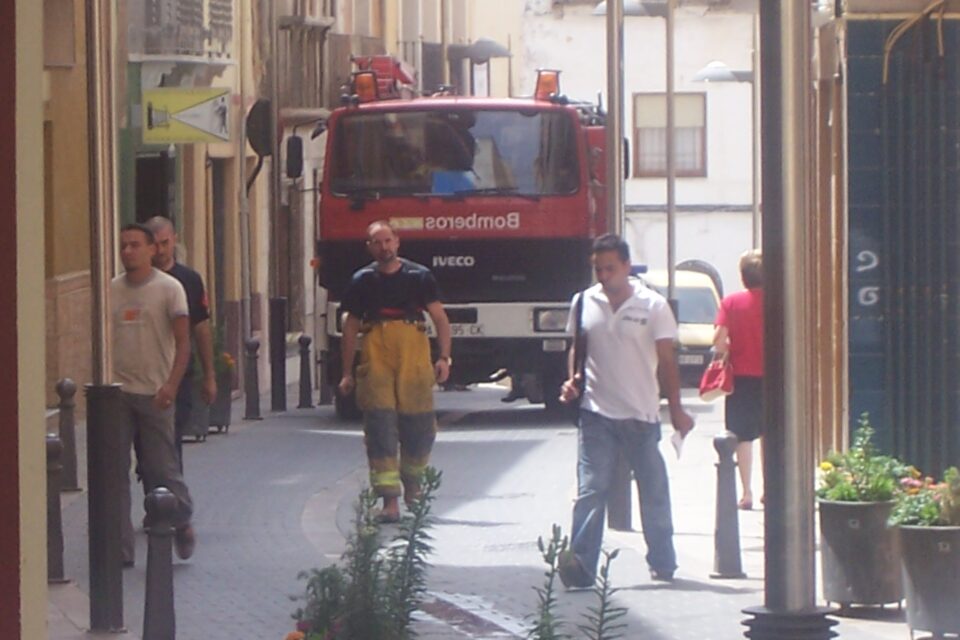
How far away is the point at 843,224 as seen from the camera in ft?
46.5

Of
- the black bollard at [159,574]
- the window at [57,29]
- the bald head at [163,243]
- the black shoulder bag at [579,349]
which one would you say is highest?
the window at [57,29]

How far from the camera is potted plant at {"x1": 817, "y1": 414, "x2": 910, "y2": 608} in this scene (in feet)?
33.2

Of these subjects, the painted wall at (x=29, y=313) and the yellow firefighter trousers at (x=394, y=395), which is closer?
the painted wall at (x=29, y=313)

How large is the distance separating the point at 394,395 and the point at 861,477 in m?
4.25

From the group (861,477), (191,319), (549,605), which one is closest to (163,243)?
(191,319)

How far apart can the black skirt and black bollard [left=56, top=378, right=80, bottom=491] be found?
4.09m

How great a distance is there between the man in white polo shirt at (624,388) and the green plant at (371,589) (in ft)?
12.6

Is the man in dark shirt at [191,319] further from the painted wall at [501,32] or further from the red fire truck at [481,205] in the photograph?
the painted wall at [501,32]

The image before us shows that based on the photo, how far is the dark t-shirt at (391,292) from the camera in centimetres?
1373

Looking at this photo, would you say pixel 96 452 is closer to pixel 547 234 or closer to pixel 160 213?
pixel 547 234

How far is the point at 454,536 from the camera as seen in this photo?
13.4 m

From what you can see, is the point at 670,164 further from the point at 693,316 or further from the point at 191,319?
the point at 191,319

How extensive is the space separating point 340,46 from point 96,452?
27.9 meters

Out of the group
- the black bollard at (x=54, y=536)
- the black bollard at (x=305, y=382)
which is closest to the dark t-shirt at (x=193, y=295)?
the black bollard at (x=54, y=536)
